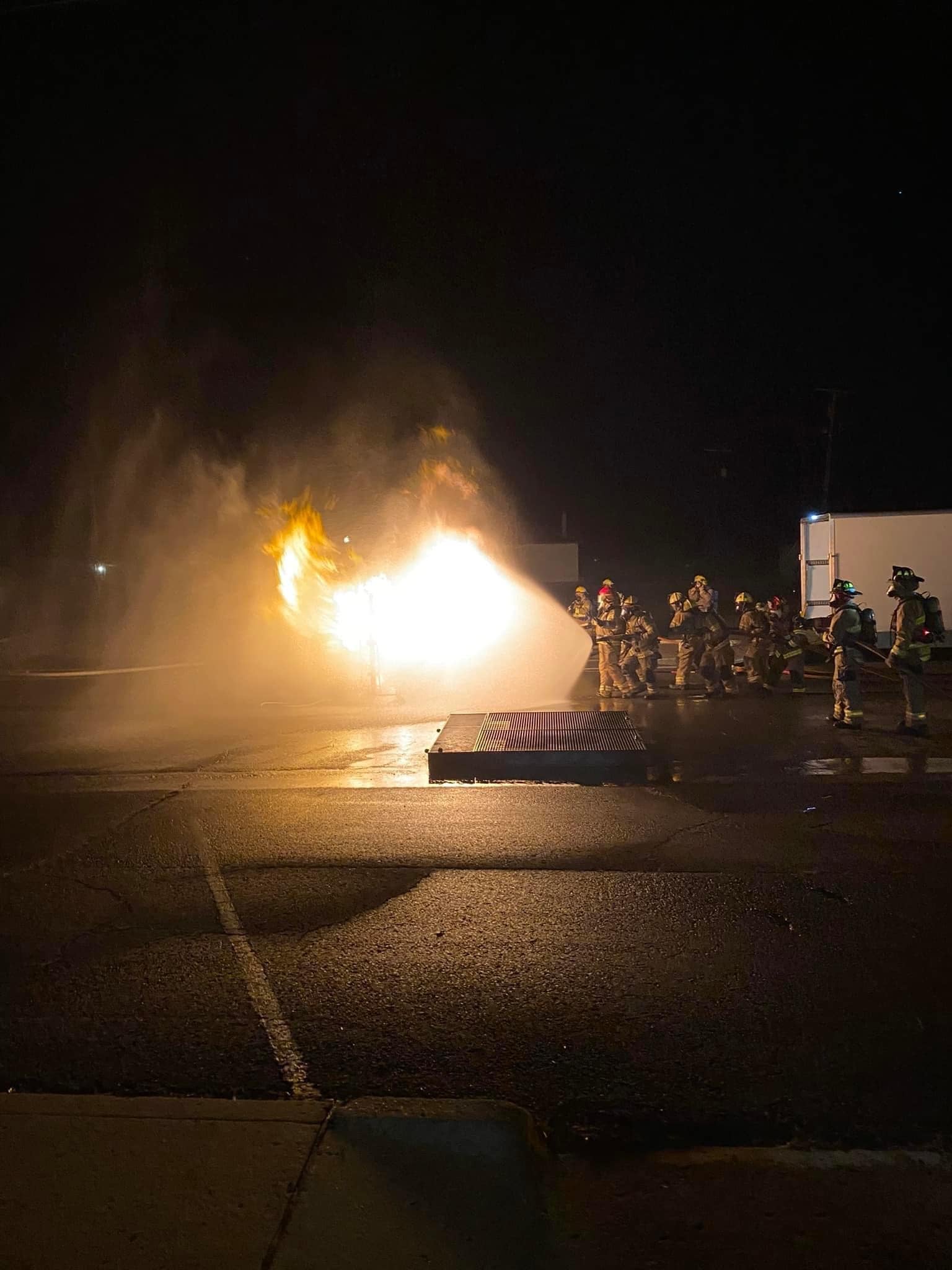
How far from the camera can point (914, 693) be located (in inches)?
411

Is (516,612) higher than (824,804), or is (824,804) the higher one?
(516,612)

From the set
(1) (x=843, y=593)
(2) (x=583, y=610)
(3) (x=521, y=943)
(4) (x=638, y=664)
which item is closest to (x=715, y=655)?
(4) (x=638, y=664)

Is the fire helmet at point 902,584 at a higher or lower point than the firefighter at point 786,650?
higher

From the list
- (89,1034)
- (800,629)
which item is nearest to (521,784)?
(89,1034)

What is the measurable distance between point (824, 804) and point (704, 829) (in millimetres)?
1318

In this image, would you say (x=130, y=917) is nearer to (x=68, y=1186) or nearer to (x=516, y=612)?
(x=68, y=1186)

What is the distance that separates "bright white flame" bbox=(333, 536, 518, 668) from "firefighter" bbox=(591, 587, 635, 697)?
3.60m

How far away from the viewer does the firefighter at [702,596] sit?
571 inches

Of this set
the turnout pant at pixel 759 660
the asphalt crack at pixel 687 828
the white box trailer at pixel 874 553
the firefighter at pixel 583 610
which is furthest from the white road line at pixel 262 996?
the white box trailer at pixel 874 553

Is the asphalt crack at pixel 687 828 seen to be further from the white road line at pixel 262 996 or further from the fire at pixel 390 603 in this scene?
the fire at pixel 390 603

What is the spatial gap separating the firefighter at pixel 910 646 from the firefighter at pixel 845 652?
1.69 ft

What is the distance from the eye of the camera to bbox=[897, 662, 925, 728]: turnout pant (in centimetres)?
1038

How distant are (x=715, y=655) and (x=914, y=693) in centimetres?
402

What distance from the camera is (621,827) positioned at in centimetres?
694
